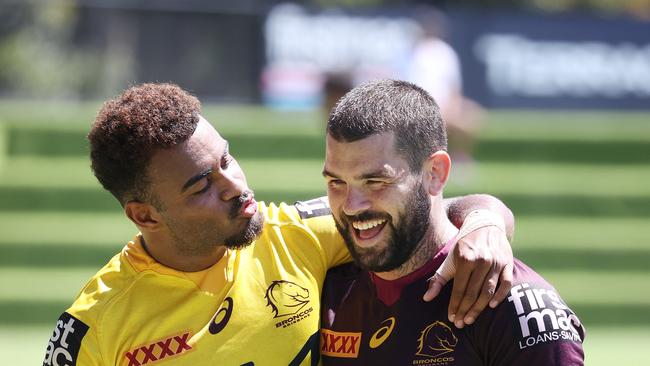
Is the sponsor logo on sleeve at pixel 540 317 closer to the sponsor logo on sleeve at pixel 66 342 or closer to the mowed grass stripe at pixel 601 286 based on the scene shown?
the sponsor logo on sleeve at pixel 66 342

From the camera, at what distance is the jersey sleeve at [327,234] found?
347 cm

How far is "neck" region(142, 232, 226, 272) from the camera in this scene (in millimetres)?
3365

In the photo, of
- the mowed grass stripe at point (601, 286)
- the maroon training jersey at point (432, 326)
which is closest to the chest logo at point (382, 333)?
the maroon training jersey at point (432, 326)

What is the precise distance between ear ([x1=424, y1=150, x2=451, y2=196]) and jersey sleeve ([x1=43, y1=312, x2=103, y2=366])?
113 centimetres

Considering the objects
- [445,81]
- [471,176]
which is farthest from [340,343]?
[471,176]

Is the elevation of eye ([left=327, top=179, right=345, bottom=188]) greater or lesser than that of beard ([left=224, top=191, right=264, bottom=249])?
greater

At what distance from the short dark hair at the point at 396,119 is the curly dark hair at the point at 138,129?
1.73ft

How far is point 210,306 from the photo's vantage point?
3291mm

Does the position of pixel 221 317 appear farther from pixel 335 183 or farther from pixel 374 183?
pixel 374 183

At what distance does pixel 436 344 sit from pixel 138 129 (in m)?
1.12

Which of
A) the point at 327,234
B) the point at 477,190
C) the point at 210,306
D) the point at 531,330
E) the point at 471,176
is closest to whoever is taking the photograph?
the point at 531,330

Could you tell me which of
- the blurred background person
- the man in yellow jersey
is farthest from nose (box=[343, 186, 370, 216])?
the blurred background person

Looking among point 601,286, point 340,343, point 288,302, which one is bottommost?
point 601,286

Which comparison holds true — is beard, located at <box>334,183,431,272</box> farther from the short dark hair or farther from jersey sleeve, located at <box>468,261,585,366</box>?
jersey sleeve, located at <box>468,261,585,366</box>
